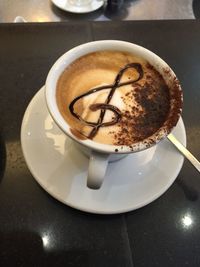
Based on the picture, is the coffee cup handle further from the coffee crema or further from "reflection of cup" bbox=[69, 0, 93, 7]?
"reflection of cup" bbox=[69, 0, 93, 7]

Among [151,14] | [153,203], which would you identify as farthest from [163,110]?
[151,14]

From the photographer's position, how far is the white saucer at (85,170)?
0.61 meters

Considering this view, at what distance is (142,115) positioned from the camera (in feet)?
2.03

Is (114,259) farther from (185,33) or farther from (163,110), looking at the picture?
(185,33)

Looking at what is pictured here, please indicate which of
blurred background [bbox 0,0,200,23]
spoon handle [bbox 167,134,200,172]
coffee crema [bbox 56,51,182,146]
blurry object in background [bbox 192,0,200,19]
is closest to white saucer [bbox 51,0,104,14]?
blurred background [bbox 0,0,200,23]

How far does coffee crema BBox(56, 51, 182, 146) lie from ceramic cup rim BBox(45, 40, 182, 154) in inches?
A: 0.4

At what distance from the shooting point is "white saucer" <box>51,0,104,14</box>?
1.17 m

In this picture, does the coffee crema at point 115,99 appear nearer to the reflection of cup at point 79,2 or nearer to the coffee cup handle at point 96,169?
the coffee cup handle at point 96,169

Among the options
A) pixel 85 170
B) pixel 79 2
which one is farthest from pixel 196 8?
pixel 85 170

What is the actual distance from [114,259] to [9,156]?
0.31 m

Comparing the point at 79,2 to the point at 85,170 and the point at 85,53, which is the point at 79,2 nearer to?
the point at 85,53

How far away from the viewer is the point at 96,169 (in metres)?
0.53

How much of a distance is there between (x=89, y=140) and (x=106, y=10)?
2.74 ft

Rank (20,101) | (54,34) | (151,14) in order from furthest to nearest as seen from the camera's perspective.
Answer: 1. (151,14)
2. (54,34)
3. (20,101)
